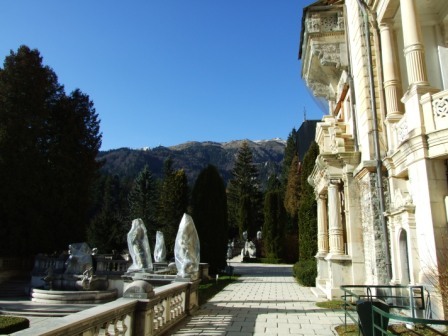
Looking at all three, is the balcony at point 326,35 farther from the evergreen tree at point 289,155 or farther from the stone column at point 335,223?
the evergreen tree at point 289,155

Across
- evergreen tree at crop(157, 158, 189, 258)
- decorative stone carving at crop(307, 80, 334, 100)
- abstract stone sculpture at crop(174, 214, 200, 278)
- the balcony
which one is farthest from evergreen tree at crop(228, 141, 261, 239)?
abstract stone sculpture at crop(174, 214, 200, 278)

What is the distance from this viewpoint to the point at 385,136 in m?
9.84

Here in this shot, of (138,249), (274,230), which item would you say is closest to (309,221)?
(138,249)

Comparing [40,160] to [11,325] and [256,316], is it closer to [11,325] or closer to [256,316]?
[11,325]

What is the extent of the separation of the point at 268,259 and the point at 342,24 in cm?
2871

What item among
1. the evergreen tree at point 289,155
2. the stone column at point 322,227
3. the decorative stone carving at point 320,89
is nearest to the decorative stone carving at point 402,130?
the stone column at point 322,227

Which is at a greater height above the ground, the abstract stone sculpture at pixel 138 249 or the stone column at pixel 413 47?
the stone column at pixel 413 47

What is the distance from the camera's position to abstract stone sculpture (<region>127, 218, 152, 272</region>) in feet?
51.7

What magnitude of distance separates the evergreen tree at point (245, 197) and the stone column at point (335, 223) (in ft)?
132

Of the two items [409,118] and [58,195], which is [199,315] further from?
[58,195]

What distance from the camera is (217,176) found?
25.4 meters

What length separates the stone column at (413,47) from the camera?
7691mm

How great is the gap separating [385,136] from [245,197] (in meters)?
45.0

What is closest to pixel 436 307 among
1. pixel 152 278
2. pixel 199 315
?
pixel 199 315
